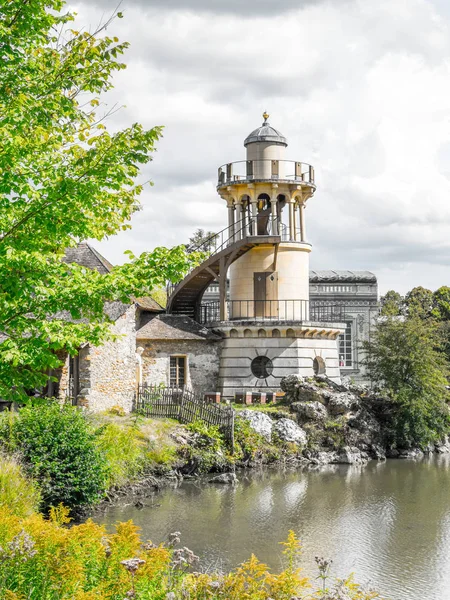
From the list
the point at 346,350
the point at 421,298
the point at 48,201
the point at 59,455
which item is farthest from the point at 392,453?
the point at 421,298

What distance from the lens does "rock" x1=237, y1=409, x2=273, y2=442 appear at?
24.4 metres

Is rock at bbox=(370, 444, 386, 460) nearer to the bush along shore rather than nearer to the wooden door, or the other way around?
the bush along shore

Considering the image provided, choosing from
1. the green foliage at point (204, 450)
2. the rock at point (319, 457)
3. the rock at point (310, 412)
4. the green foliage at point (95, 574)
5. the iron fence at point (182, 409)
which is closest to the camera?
the green foliage at point (95, 574)

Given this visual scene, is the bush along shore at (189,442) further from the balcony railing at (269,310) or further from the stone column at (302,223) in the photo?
the stone column at (302,223)

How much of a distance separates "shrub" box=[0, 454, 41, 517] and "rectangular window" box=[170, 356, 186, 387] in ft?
48.5

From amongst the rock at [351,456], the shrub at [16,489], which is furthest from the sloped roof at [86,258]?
the shrub at [16,489]

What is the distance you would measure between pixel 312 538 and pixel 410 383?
46.3 ft

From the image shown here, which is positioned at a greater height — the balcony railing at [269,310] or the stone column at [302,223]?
the stone column at [302,223]

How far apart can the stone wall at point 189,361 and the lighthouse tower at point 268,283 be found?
45 cm

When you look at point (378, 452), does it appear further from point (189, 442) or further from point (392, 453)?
point (189, 442)

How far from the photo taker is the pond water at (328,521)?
1269 centimetres

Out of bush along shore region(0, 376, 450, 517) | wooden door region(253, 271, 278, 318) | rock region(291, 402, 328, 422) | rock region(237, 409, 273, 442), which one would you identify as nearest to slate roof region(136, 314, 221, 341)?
wooden door region(253, 271, 278, 318)

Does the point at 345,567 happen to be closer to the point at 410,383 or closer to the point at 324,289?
the point at 410,383

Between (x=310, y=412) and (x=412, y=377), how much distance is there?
4462 mm
